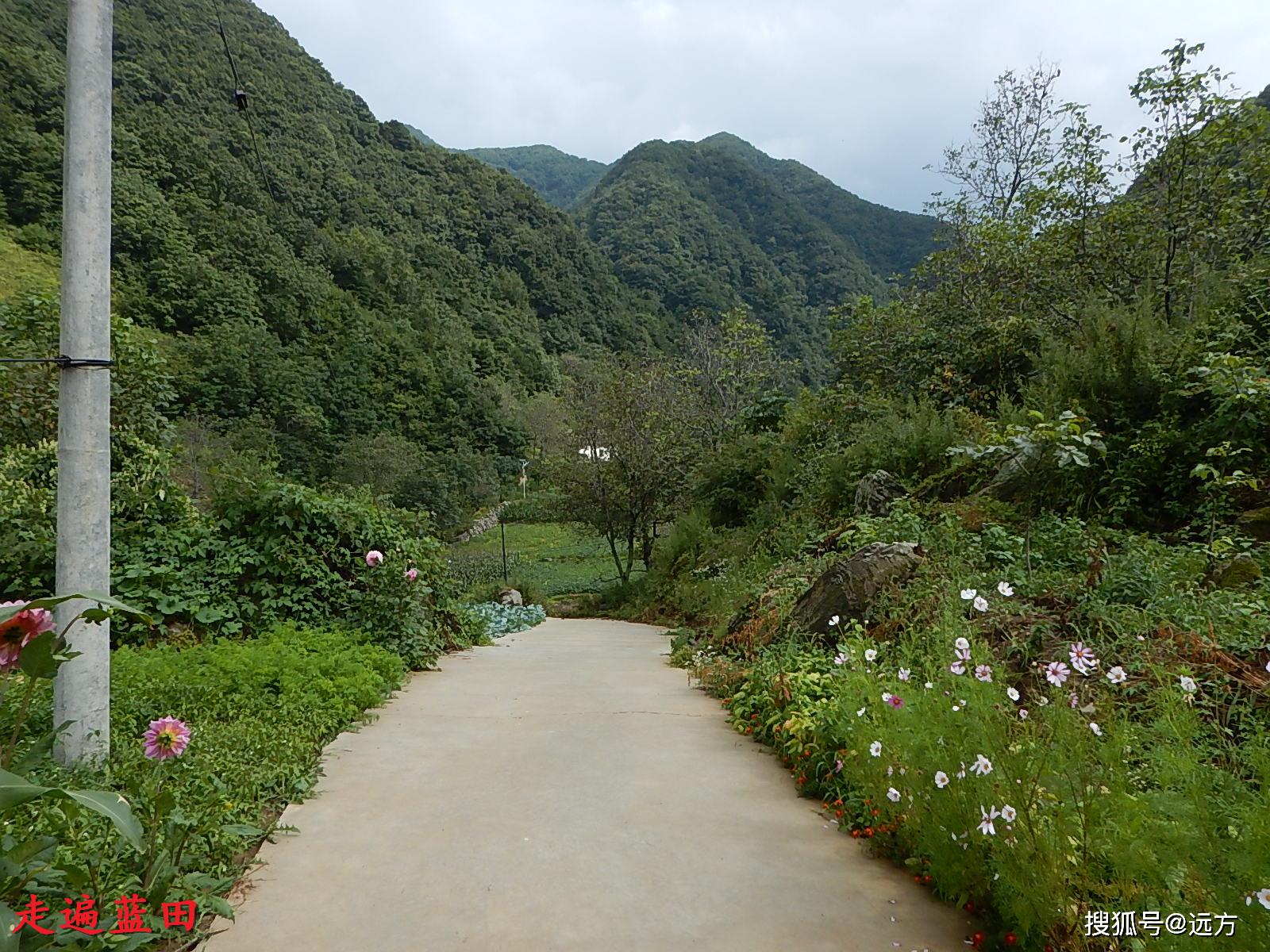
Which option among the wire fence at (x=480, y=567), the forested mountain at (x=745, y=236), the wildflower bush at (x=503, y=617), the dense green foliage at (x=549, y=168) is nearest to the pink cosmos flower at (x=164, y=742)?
the wildflower bush at (x=503, y=617)

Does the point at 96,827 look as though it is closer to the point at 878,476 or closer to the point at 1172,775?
the point at 1172,775

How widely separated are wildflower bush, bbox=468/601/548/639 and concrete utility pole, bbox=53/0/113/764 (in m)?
5.46

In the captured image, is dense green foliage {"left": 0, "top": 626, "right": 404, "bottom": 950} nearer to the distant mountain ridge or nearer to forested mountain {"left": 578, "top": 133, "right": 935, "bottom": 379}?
the distant mountain ridge

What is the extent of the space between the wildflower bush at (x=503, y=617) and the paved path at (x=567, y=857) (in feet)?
15.4

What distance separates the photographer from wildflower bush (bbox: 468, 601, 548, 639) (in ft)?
Result: 28.9

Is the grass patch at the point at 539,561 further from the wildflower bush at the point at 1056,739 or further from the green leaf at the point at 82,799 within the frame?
the green leaf at the point at 82,799

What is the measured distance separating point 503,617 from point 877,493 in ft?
19.4

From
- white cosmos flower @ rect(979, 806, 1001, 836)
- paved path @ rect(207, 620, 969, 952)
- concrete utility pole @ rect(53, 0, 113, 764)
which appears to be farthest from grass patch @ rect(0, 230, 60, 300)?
white cosmos flower @ rect(979, 806, 1001, 836)

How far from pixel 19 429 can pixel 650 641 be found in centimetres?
658

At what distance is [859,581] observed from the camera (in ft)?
15.2

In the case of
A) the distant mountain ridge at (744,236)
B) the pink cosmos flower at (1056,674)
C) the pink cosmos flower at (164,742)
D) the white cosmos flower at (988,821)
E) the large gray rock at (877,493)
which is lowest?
the white cosmos flower at (988,821)

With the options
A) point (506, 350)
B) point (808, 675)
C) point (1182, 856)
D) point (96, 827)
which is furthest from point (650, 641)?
point (506, 350)

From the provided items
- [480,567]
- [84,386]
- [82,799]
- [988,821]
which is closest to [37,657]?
[82,799]

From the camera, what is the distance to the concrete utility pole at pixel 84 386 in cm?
258
